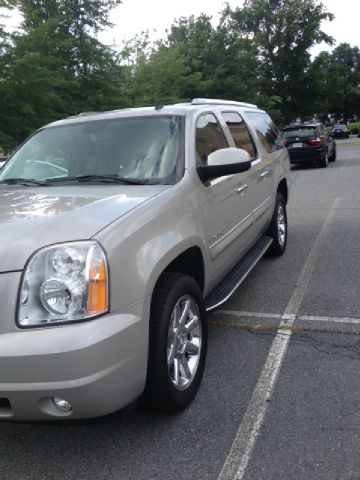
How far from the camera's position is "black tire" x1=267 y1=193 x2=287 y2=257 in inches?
239

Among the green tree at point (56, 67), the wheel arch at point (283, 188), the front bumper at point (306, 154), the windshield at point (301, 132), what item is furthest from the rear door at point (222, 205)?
the windshield at point (301, 132)

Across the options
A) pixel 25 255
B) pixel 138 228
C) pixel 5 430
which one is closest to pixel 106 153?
pixel 138 228

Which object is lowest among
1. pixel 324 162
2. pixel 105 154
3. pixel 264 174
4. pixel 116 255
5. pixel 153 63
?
pixel 324 162

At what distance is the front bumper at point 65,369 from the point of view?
87.2 inches

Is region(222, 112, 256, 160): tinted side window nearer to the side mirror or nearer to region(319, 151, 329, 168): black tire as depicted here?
the side mirror

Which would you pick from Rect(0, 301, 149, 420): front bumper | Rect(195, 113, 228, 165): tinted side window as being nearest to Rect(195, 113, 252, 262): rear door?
Rect(195, 113, 228, 165): tinted side window

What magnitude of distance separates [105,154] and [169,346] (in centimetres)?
159

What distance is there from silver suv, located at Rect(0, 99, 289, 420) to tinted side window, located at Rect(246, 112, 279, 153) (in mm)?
1111

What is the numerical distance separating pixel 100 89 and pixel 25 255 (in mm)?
18272

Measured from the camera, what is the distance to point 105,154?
378 cm

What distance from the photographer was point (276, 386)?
3242 mm

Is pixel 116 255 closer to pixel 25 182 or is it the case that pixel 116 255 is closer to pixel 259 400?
pixel 259 400

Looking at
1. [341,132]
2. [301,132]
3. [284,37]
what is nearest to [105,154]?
[301,132]

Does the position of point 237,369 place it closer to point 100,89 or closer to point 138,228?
point 138,228
